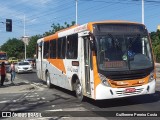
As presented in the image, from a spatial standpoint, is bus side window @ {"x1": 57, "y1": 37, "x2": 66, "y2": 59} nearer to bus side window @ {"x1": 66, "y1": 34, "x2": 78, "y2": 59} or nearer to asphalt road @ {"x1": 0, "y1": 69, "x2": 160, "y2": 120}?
bus side window @ {"x1": 66, "y1": 34, "x2": 78, "y2": 59}

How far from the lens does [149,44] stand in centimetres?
1222

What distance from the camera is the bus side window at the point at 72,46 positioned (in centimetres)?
1356

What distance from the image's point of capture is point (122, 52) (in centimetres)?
1166

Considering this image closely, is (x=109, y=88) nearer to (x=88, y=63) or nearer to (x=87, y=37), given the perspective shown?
(x=88, y=63)

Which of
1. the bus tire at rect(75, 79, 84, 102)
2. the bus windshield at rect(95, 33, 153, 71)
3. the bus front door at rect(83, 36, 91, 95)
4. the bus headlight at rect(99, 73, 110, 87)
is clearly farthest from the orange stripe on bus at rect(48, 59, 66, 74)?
the bus headlight at rect(99, 73, 110, 87)

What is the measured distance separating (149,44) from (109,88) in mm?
2340

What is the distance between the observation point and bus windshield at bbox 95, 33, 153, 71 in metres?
11.4

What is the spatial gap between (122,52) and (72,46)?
2.99 metres

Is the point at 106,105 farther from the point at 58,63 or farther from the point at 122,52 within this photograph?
the point at 58,63

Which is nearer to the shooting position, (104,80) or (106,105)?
(104,80)

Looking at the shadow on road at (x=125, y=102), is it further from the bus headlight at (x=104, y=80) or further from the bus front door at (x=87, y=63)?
the bus headlight at (x=104, y=80)

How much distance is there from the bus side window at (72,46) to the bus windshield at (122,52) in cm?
207

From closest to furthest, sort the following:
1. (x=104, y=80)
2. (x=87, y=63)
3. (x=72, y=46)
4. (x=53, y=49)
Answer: (x=104, y=80) → (x=87, y=63) → (x=72, y=46) → (x=53, y=49)

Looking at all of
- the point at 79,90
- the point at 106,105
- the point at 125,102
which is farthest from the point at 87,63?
the point at 125,102
